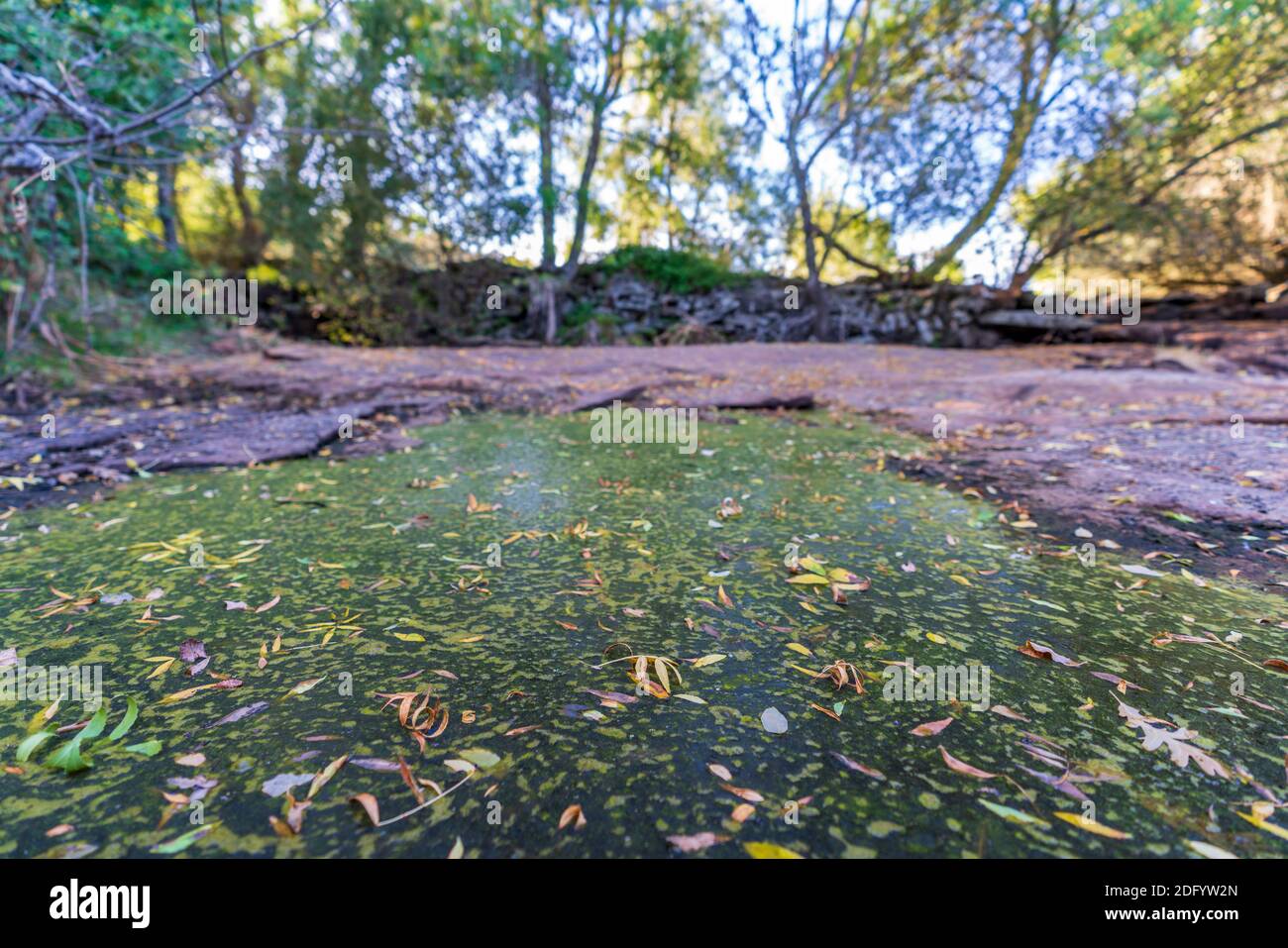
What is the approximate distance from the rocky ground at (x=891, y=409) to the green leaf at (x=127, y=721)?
216cm

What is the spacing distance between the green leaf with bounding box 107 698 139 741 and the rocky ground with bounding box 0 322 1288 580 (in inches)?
84.8

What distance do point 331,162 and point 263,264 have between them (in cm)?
347

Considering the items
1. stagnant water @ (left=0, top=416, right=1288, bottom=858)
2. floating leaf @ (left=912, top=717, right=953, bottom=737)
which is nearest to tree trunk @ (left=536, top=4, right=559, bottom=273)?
stagnant water @ (left=0, top=416, right=1288, bottom=858)

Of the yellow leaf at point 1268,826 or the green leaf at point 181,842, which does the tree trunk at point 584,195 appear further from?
the yellow leaf at point 1268,826

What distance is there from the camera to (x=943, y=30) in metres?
10.5

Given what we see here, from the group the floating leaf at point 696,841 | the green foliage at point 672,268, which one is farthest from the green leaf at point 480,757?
the green foliage at point 672,268

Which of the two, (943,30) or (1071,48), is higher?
(943,30)

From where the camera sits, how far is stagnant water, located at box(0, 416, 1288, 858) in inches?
36.3

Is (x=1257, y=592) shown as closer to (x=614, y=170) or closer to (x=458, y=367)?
(x=458, y=367)

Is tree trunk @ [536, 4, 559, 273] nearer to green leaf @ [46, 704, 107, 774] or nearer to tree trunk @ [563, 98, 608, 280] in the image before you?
tree trunk @ [563, 98, 608, 280]

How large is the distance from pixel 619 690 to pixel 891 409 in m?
4.84

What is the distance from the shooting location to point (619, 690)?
50.2 inches
